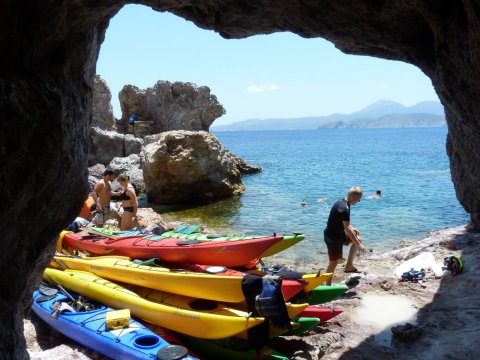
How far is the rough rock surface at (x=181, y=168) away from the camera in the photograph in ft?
60.8

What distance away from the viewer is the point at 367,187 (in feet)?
89.5

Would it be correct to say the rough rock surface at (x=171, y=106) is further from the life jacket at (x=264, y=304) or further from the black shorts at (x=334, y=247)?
the life jacket at (x=264, y=304)

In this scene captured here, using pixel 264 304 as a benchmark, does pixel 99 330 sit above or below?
below

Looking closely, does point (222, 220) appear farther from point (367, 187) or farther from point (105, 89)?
point (105, 89)

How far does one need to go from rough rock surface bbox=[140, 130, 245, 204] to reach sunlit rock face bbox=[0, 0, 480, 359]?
45.7 feet

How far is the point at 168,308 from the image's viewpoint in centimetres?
625

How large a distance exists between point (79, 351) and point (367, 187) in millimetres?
23342

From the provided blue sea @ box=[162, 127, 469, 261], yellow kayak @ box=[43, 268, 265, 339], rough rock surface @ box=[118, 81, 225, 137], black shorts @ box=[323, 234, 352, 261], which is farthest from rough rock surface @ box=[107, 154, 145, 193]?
rough rock surface @ box=[118, 81, 225, 137]

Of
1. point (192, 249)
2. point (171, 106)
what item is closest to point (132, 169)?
point (192, 249)

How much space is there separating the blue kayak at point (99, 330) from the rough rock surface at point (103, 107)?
3379 centimetres

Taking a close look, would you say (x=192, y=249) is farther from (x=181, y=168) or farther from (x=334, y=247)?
(x=181, y=168)

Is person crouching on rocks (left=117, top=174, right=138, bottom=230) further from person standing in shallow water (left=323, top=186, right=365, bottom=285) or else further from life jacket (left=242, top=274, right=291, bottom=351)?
life jacket (left=242, top=274, right=291, bottom=351)

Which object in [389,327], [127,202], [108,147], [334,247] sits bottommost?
[389,327]

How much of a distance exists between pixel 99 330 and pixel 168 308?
3.05ft
